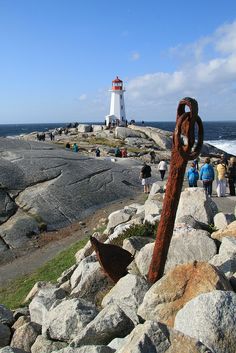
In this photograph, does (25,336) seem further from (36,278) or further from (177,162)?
(36,278)

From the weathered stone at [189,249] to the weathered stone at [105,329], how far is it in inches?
101

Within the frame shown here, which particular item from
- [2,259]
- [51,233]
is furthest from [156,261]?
[51,233]

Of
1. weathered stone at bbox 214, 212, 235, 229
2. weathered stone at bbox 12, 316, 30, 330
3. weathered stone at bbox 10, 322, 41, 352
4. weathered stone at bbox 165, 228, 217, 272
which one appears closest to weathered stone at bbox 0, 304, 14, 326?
weathered stone at bbox 12, 316, 30, 330

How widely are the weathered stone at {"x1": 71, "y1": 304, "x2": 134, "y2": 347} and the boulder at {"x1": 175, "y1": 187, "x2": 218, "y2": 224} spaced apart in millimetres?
6115

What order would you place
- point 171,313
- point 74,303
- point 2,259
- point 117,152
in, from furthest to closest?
point 117,152, point 2,259, point 74,303, point 171,313

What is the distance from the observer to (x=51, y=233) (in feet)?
68.1

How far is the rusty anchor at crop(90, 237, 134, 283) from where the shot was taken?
8.39 meters

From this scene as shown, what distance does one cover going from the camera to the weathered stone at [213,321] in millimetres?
5074

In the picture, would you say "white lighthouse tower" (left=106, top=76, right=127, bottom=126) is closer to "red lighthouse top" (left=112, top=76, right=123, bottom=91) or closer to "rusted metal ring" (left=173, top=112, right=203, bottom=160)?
"red lighthouse top" (left=112, top=76, right=123, bottom=91)

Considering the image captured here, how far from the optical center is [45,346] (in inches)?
258

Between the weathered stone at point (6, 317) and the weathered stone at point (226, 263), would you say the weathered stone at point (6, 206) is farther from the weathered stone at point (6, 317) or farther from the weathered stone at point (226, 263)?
the weathered stone at point (226, 263)

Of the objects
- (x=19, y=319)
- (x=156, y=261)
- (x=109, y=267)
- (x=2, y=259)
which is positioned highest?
(x=156, y=261)

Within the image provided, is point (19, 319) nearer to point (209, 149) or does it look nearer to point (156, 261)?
point (156, 261)

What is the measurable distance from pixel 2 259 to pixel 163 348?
1455cm
